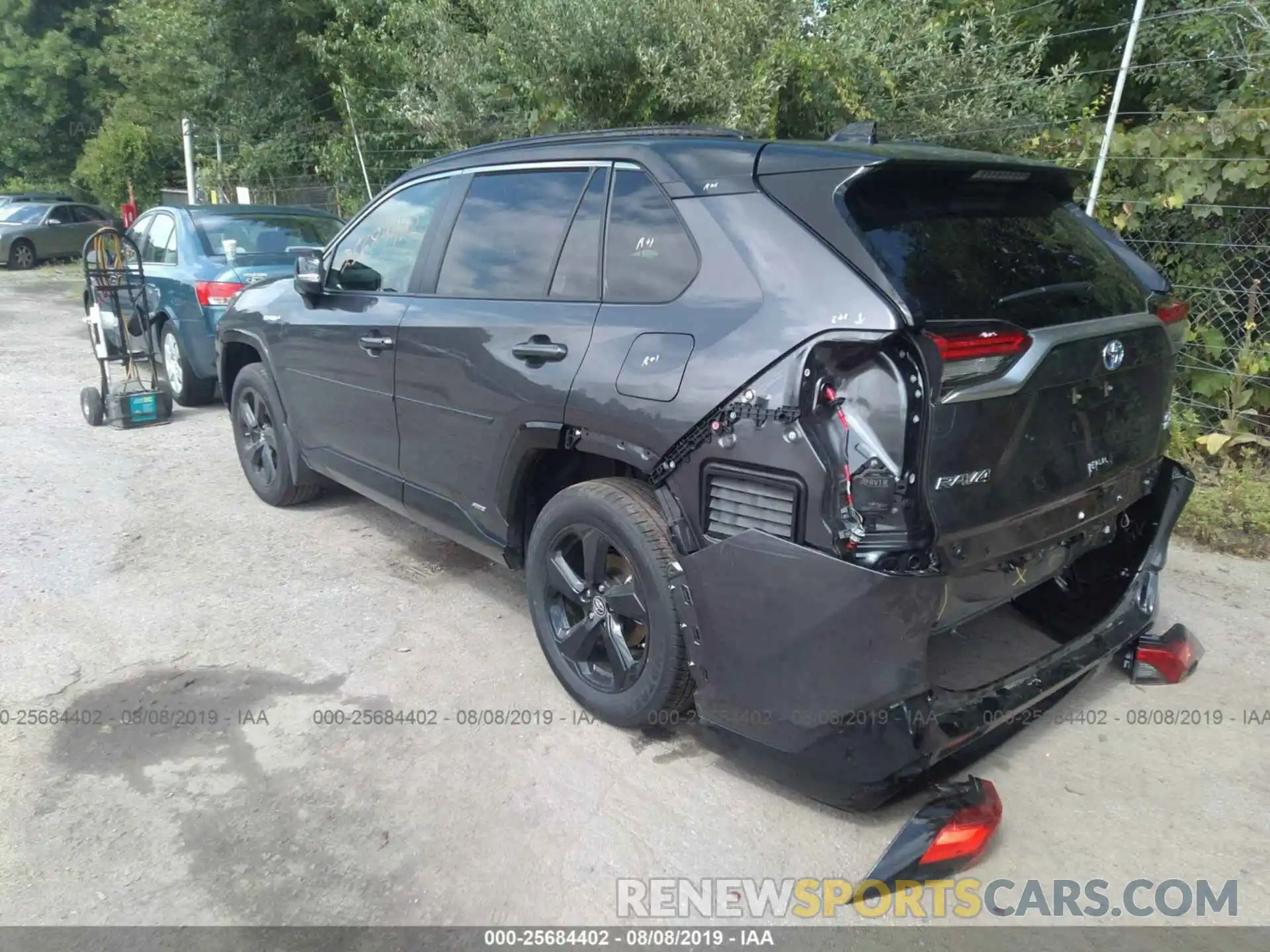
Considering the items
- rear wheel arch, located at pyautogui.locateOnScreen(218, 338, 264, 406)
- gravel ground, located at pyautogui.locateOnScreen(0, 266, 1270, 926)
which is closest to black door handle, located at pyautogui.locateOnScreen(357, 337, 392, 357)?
gravel ground, located at pyautogui.locateOnScreen(0, 266, 1270, 926)

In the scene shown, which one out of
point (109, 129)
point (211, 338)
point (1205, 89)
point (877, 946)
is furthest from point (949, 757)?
point (109, 129)

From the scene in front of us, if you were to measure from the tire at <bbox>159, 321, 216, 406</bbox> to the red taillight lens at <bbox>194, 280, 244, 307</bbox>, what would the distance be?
622 millimetres

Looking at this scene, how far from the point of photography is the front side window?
4.22 metres

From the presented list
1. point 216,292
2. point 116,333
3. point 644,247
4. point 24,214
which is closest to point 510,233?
point 644,247

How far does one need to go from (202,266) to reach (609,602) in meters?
6.17

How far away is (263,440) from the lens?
5816 mm

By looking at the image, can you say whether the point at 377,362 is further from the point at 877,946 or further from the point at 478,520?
the point at 877,946

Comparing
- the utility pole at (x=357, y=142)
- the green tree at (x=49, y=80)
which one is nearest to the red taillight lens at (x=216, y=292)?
the utility pole at (x=357, y=142)

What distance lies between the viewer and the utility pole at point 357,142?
12.6 m

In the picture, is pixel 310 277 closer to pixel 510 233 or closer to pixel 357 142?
pixel 510 233

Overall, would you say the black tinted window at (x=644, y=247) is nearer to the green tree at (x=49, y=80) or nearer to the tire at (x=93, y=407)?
the tire at (x=93, y=407)

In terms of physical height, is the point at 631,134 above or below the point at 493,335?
above

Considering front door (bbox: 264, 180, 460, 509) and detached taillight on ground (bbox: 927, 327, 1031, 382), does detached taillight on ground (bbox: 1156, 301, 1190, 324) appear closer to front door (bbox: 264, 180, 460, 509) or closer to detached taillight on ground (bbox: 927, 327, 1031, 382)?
detached taillight on ground (bbox: 927, 327, 1031, 382)

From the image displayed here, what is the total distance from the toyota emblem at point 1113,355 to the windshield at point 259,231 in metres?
7.17
